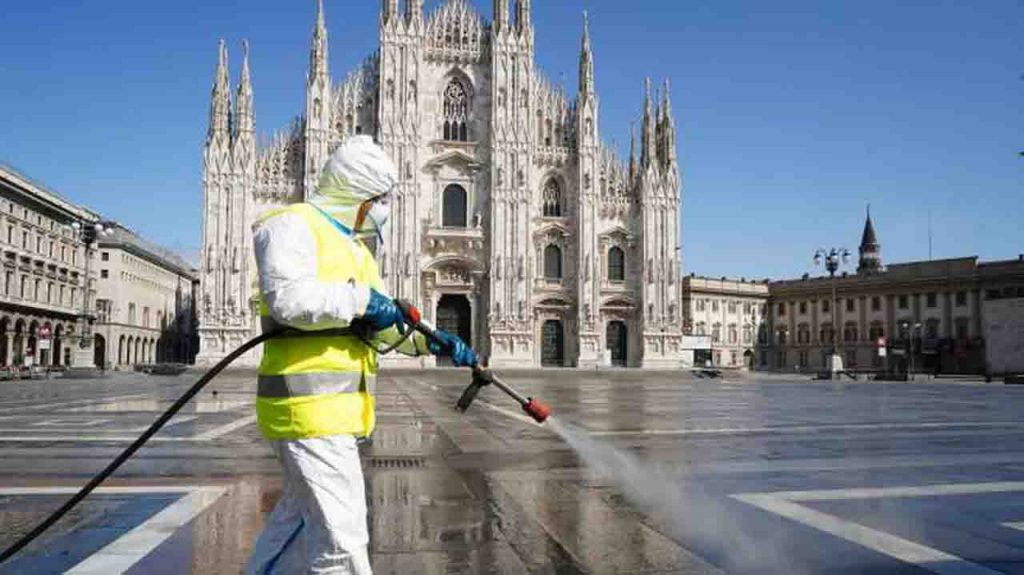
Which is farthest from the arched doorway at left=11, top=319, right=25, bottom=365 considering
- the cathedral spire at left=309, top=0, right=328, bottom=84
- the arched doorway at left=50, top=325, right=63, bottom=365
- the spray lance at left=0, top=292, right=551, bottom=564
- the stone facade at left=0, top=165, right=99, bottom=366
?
the spray lance at left=0, top=292, right=551, bottom=564

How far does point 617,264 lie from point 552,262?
408 centimetres

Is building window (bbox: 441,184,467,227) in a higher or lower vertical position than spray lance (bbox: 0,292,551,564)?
higher

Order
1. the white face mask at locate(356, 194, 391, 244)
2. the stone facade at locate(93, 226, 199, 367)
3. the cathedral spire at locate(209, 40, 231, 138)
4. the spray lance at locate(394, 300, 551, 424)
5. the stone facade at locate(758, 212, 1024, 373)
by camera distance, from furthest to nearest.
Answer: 1. the stone facade at locate(758, 212, 1024, 373)
2. the stone facade at locate(93, 226, 199, 367)
3. the cathedral spire at locate(209, 40, 231, 138)
4. the white face mask at locate(356, 194, 391, 244)
5. the spray lance at locate(394, 300, 551, 424)

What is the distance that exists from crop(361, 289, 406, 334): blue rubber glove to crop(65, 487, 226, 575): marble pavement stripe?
2.29 m

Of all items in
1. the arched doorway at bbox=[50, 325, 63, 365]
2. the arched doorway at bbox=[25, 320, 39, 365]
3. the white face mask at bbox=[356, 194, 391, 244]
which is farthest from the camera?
the arched doorway at bbox=[50, 325, 63, 365]

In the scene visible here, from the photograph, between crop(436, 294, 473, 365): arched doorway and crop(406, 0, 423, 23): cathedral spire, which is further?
crop(436, 294, 473, 365): arched doorway

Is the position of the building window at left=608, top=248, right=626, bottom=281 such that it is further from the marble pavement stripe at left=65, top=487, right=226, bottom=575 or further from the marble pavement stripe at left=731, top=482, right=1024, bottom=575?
the marble pavement stripe at left=65, top=487, right=226, bottom=575

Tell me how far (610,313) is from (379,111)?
17691 millimetres

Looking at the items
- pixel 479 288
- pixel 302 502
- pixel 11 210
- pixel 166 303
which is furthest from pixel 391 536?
pixel 166 303

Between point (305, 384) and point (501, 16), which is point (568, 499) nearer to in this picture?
point (305, 384)

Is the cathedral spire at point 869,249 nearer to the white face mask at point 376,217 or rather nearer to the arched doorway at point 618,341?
the arched doorway at point 618,341

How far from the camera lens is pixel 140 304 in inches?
2840

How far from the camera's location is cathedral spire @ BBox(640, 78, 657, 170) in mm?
48281

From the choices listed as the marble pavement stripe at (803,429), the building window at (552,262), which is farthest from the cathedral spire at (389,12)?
the marble pavement stripe at (803,429)
